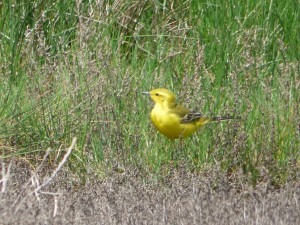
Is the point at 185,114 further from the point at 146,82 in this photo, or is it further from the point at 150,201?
the point at 150,201

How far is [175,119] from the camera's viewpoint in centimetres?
679

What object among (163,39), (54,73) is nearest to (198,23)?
(163,39)

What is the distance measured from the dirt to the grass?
0.70 feet

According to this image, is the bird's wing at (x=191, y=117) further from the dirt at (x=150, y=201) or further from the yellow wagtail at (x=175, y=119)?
the dirt at (x=150, y=201)

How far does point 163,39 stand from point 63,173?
2578 millimetres

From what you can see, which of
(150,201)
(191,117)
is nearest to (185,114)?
(191,117)

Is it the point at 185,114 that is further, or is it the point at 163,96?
the point at 163,96

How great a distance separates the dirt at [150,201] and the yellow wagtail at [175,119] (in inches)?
20.1

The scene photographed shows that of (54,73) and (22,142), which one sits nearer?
(22,142)

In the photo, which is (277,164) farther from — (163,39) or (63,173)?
(163,39)

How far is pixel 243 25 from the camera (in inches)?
324

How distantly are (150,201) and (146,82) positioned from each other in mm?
2174

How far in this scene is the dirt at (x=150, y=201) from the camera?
5.00 meters

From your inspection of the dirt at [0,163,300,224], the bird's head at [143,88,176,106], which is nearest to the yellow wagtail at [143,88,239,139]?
the bird's head at [143,88,176,106]
